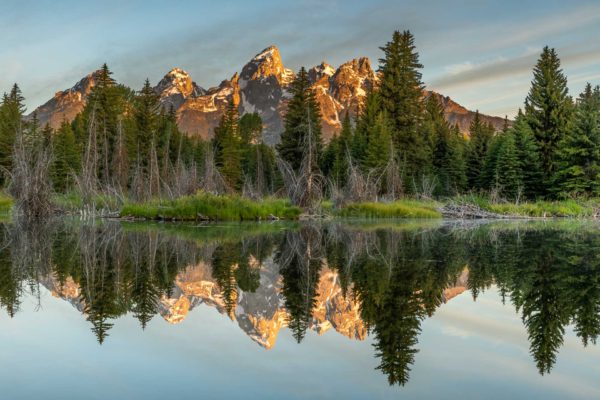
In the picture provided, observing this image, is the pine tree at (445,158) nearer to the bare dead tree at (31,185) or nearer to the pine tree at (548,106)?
the pine tree at (548,106)

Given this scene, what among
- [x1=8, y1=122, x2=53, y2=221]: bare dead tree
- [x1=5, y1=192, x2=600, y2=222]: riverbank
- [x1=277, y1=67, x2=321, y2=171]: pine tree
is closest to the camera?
[x1=8, y1=122, x2=53, y2=221]: bare dead tree

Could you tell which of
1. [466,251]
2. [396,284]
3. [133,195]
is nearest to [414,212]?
[133,195]

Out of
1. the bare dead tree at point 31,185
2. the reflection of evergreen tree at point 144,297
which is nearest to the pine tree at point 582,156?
the bare dead tree at point 31,185

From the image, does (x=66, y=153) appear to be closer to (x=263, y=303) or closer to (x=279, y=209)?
(x=279, y=209)

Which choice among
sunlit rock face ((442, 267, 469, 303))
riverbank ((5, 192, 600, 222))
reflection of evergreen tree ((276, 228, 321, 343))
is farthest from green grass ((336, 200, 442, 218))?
sunlit rock face ((442, 267, 469, 303))

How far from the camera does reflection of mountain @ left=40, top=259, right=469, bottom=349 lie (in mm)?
4754

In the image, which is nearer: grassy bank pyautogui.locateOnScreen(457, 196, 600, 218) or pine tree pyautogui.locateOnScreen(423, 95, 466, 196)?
grassy bank pyautogui.locateOnScreen(457, 196, 600, 218)

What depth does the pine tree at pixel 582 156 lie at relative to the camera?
39875mm

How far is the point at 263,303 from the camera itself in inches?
229

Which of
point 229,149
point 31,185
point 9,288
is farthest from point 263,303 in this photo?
point 229,149

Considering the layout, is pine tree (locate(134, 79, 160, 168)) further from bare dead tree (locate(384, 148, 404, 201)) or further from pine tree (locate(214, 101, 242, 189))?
bare dead tree (locate(384, 148, 404, 201))

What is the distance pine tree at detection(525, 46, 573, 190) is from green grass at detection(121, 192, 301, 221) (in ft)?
101

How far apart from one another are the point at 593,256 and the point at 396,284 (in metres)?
5.73

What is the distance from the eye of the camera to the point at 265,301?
19.6 feet
